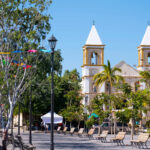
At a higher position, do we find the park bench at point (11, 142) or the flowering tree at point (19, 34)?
the flowering tree at point (19, 34)

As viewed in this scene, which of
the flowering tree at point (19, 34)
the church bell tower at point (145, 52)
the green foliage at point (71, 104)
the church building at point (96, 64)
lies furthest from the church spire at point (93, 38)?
the flowering tree at point (19, 34)

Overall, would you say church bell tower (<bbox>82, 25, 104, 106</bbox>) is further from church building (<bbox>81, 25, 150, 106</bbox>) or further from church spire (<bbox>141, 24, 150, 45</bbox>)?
church spire (<bbox>141, 24, 150, 45</bbox>)

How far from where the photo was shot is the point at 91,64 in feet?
235

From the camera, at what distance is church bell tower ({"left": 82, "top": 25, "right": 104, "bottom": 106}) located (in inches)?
2800

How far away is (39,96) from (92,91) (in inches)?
715

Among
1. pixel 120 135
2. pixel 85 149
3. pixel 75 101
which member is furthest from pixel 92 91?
pixel 85 149

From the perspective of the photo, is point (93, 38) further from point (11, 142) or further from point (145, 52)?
point (11, 142)

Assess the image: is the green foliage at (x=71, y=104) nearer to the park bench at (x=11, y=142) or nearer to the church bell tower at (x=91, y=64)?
the church bell tower at (x=91, y=64)

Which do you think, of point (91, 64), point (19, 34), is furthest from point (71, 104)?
point (19, 34)

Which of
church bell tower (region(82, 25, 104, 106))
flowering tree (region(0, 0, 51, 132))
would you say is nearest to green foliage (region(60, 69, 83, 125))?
church bell tower (region(82, 25, 104, 106))

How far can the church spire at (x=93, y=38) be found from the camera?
7106 centimetres

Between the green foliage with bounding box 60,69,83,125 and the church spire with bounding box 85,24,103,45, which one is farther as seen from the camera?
the church spire with bounding box 85,24,103,45

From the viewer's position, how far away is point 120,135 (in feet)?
99.6

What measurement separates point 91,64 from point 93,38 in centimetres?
A: 437
